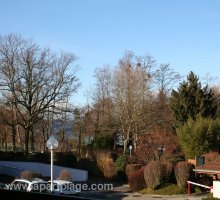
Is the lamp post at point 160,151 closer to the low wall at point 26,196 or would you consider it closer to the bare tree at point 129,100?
the bare tree at point 129,100

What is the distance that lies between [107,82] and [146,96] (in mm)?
5894

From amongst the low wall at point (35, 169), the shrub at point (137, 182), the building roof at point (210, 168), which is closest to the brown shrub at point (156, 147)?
the shrub at point (137, 182)

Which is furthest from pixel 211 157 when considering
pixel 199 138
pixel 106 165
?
pixel 106 165

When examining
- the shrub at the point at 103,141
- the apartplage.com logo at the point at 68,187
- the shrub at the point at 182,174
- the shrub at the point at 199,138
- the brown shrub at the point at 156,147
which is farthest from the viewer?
the shrub at the point at 103,141

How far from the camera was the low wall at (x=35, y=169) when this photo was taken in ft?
121

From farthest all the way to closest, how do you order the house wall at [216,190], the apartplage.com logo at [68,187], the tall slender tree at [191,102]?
the tall slender tree at [191,102] < the house wall at [216,190] < the apartplage.com logo at [68,187]

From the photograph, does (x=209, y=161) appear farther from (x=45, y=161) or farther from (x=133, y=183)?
(x=45, y=161)

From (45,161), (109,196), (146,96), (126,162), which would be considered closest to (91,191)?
(109,196)

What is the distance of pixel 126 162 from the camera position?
35.3 m

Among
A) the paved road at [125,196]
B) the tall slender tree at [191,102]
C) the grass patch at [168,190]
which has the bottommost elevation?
the paved road at [125,196]

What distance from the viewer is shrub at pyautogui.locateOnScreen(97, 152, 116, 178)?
36.1 meters

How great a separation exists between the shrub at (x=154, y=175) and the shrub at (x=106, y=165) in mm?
6854

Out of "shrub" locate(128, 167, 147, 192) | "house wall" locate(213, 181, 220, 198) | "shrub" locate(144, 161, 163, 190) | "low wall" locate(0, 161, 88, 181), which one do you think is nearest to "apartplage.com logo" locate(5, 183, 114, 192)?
"shrub" locate(128, 167, 147, 192)

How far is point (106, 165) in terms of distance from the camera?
36688 mm
